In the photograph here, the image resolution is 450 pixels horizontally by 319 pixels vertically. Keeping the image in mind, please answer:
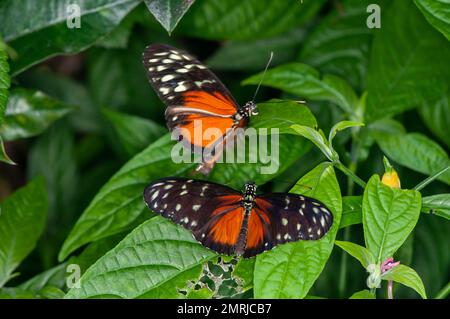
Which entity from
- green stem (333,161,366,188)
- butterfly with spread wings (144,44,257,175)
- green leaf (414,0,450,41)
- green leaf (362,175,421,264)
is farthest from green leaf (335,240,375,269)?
green leaf (414,0,450,41)

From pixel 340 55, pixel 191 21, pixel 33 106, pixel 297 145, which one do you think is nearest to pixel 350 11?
pixel 340 55

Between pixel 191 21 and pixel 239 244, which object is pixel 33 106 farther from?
pixel 239 244

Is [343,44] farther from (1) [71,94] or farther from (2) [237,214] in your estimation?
(1) [71,94]

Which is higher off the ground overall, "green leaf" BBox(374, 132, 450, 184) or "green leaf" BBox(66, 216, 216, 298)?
"green leaf" BBox(374, 132, 450, 184)

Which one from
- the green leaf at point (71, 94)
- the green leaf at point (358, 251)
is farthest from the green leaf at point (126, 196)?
the green leaf at point (71, 94)

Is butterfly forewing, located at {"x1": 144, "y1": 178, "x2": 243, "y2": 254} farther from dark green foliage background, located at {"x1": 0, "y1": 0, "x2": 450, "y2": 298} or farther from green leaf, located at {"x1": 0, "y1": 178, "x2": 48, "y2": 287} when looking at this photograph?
green leaf, located at {"x1": 0, "y1": 178, "x2": 48, "y2": 287}

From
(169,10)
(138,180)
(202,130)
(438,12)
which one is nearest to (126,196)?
(138,180)

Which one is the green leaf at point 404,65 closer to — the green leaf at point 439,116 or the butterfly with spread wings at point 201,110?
the green leaf at point 439,116
